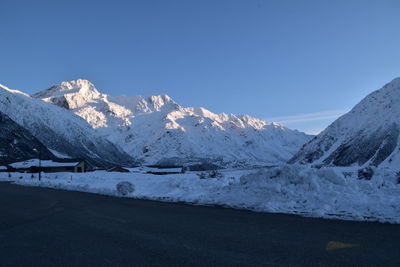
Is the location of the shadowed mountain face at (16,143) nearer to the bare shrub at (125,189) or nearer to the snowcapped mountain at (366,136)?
the snowcapped mountain at (366,136)

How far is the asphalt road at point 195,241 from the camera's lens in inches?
215

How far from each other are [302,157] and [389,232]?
192223 mm

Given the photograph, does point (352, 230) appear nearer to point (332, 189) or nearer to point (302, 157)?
point (332, 189)

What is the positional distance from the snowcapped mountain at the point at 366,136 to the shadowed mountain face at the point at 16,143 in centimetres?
13315

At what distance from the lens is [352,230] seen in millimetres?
7719

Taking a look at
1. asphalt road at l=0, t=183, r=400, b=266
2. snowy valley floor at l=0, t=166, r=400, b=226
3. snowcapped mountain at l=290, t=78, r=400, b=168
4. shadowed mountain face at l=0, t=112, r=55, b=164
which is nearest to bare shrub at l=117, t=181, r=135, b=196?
snowy valley floor at l=0, t=166, r=400, b=226

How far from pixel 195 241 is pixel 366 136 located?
144 m

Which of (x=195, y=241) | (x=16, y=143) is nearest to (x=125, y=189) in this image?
(x=195, y=241)

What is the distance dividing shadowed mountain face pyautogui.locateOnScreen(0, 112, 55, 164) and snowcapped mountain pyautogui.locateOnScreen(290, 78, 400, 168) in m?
133

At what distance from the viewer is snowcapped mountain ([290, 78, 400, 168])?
11800 centimetres

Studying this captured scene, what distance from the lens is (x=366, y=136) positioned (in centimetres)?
13425

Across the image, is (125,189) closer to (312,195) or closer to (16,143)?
(312,195)

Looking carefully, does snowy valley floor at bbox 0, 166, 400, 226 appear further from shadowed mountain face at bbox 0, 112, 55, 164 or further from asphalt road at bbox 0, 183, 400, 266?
shadowed mountain face at bbox 0, 112, 55, 164

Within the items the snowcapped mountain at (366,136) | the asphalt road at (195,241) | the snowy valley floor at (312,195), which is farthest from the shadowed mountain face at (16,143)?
the asphalt road at (195,241)
